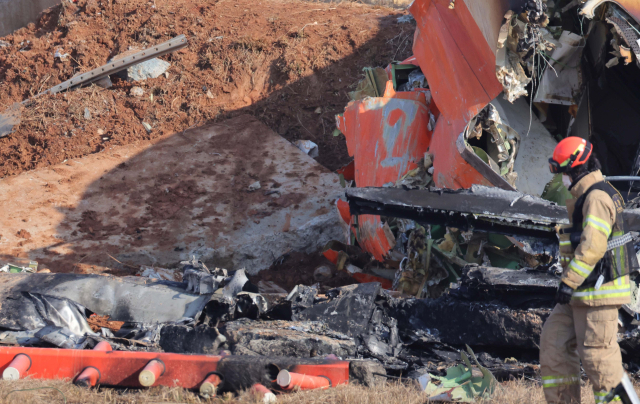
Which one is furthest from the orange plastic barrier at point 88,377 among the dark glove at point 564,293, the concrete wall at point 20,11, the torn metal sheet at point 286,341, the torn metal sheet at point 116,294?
the concrete wall at point 20,11

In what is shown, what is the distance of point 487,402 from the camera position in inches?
117

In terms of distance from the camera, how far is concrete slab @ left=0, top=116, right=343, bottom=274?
7.43 metres

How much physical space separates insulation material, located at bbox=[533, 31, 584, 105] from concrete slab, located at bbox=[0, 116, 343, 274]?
12.0ft

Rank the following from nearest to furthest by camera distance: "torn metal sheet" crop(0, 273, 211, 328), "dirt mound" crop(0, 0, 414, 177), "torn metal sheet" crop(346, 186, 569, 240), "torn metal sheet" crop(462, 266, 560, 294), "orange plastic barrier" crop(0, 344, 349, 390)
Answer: "orange plastic barrier" crop(0, 344, 349, 390)
"torn metal sheet" crop(346, 186, 569, 240)
"torn metal sheet" crop(462, 266, 560, 294)
"torn metal sheet" crop(0, 273, 211, 328)
"dirt mound" crop(0, 0, 414, 177)

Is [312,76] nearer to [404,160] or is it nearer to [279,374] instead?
[404,160]

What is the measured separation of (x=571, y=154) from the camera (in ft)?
9.22

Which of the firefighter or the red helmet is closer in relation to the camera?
the firefighter

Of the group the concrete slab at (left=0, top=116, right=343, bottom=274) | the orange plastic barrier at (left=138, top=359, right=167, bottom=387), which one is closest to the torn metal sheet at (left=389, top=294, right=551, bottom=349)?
the orange plastic barrier at (left=138, top=359, right=167, bottom=387)

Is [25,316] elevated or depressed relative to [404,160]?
depressed

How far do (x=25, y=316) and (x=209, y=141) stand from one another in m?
6.81

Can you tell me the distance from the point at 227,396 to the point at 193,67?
10.4 m

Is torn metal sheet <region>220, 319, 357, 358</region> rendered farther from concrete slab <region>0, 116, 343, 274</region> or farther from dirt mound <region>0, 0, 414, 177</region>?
dirt mound <region>0, 0, 414, 177</region>

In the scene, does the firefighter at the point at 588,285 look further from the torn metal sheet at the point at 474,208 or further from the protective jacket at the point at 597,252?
the torn metal sheet at the point at 474,208

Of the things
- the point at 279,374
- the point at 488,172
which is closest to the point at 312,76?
the point at 488,172
